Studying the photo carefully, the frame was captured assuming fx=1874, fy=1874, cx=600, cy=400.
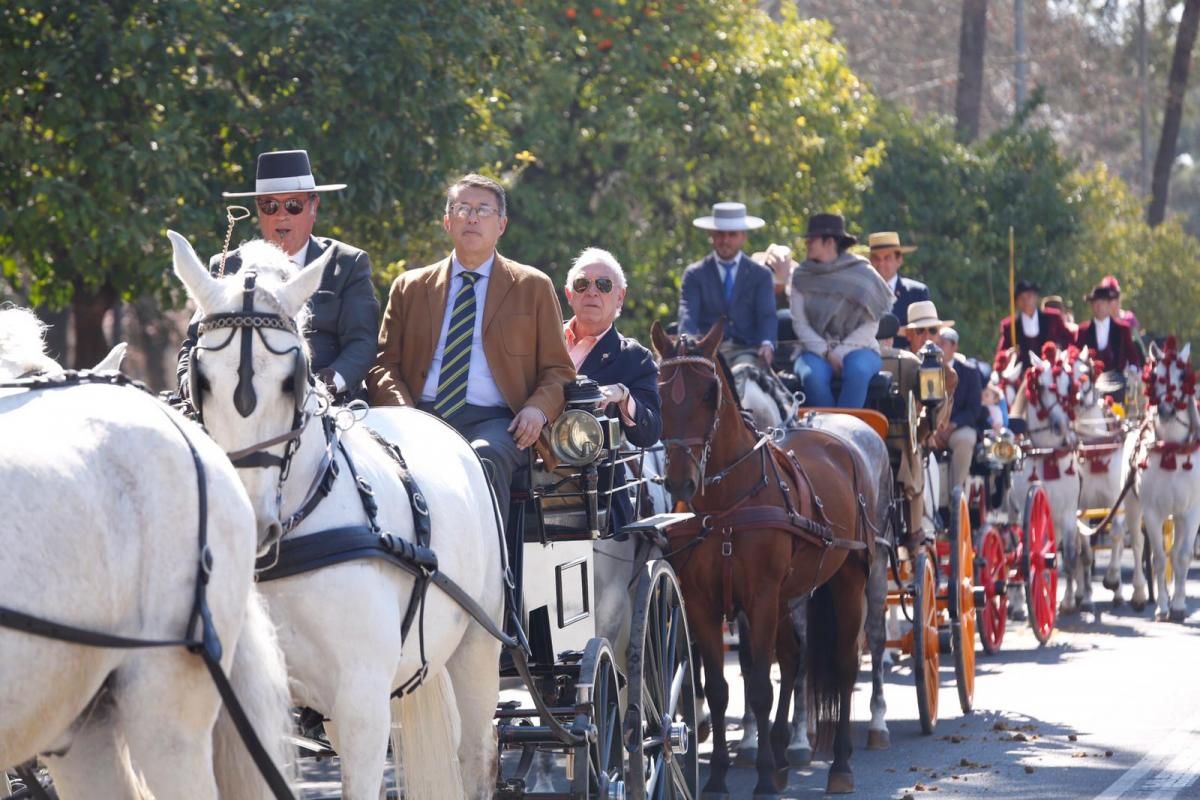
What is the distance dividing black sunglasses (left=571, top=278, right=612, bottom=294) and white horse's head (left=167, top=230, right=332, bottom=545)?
310 cm


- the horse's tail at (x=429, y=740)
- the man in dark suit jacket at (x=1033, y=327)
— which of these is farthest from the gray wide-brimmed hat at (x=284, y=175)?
the man in dark suit jacket at (x=1033, y=327)

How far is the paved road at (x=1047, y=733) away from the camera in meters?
8.65

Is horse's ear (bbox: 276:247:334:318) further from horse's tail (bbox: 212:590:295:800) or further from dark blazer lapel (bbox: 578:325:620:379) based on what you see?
dark blazer lapel (bbox: 578:325:620:379)

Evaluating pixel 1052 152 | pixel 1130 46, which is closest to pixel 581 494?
pixel 1052 152

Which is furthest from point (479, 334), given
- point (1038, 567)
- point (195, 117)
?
point (1038, 567)

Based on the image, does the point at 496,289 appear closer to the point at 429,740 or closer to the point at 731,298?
the point at 429,740

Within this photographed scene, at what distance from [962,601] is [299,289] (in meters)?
7.02

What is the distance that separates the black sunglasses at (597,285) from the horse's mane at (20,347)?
2920 millimetres

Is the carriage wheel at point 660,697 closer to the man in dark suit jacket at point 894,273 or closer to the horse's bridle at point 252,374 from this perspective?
the horse's bridle at point 252,374

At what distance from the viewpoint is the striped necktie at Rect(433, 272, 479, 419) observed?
22.6ft

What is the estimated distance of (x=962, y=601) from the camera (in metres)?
11.3

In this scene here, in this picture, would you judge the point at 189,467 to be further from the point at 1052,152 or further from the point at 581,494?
the point at 1052,152

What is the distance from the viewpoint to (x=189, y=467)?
4223 mm

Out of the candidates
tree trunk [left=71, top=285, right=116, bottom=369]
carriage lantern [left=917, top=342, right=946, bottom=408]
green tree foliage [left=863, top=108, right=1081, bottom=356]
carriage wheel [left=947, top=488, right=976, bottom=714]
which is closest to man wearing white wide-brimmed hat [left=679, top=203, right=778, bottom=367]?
carriage lantern [left=917, top=342, right=946, bottom=408]
